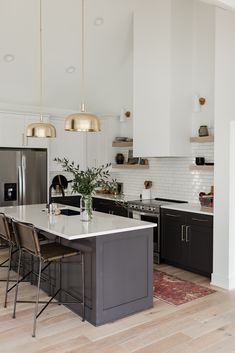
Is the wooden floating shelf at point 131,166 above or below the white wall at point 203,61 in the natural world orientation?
below

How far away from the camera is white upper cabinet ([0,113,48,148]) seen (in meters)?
6.82

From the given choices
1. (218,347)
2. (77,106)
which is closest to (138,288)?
(218,347)

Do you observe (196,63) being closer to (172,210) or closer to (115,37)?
(115,37)

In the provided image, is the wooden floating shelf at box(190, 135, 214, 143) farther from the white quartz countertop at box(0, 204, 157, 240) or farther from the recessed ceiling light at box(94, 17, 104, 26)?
the recessed ceiling light at box(94, 17, 104, 26)

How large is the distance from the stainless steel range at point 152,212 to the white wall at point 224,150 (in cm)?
116

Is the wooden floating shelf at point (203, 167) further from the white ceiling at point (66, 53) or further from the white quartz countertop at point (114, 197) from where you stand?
the white ceiling at point (66, 53)

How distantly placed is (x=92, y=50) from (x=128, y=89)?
48.1 inches

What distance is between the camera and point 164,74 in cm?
583

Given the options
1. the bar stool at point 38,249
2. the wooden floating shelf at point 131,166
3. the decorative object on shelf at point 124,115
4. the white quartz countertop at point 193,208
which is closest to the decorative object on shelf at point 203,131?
the white quartz countertop at point 193,208

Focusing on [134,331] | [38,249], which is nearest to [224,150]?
[134,331]

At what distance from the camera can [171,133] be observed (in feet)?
19.1

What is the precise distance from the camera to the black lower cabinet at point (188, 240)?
16.6 feet

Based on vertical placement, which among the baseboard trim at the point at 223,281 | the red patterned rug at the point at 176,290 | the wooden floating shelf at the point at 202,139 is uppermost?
the wooden floating shelf at the point at 202,139

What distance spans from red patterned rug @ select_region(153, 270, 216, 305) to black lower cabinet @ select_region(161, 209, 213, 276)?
34cm
